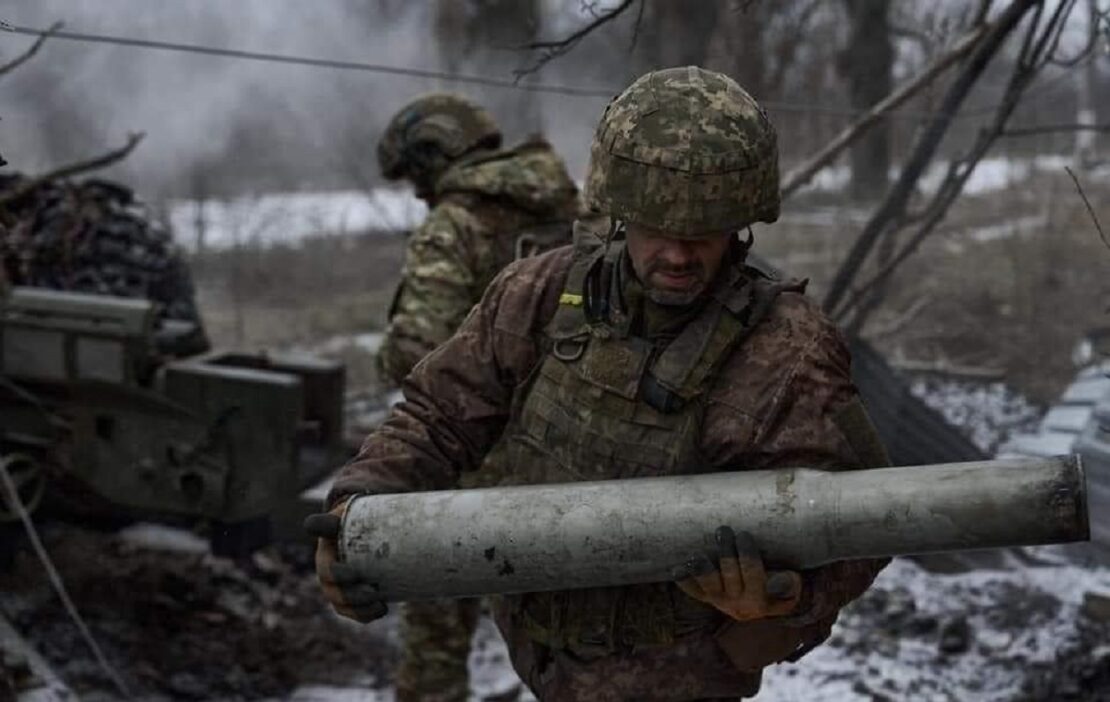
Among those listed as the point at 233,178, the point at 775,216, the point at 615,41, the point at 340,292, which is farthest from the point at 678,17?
the point at 775,216

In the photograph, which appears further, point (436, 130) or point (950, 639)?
point (950, 639)

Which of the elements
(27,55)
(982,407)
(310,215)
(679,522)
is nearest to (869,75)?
(982,407)

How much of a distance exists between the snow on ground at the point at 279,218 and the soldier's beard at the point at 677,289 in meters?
10.9

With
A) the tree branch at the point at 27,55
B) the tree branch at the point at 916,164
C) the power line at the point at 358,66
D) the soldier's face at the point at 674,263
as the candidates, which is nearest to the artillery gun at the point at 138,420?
the power line at the point at 358,66

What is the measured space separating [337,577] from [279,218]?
13940mm

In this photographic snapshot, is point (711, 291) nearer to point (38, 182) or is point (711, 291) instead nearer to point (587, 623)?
point (587, 623)

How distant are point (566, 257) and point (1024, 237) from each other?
12416mm

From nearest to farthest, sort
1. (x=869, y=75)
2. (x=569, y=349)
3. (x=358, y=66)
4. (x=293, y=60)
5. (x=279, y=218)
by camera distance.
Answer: (x=569, y=349) → (x=293, y=60) → (x=358, y=66) → (x=869, y=75) → (x=279, y=218)

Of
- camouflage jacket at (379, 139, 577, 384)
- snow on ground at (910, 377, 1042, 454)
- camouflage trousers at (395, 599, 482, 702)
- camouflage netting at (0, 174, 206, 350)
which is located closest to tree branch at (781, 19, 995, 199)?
camouflage jacket at (379, 139, 577, 384)

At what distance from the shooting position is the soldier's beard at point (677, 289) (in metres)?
2.46

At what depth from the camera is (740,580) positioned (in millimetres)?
2189

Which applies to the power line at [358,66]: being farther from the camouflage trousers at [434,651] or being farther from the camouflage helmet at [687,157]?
the camouflage trousers at [434,651]

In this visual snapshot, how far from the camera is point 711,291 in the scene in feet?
8.23

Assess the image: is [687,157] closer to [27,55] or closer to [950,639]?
[27,55]
